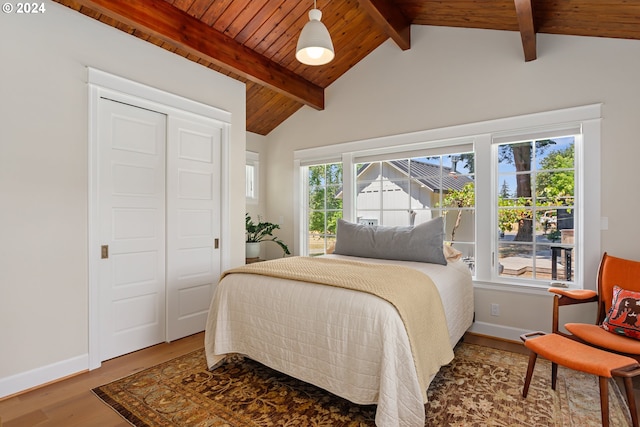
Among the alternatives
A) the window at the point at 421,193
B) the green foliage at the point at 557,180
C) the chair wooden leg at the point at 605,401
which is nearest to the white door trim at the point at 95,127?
the window at the point at 421,193

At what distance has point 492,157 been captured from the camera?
10.5ft

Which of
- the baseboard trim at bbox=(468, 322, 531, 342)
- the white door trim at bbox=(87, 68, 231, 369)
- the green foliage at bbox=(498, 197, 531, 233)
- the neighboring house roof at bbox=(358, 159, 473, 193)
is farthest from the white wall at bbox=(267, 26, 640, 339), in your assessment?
the white door trim at bbox=(87, 68, 231, 369)

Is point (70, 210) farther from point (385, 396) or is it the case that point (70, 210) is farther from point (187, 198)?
point (385, 396)

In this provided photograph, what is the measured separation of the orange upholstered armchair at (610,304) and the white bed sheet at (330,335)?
0.73 m

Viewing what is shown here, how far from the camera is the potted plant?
14.3 ft

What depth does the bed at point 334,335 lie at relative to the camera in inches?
65.2

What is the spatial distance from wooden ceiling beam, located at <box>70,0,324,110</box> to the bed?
1955 mm

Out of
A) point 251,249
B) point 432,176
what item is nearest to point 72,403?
point 251,249

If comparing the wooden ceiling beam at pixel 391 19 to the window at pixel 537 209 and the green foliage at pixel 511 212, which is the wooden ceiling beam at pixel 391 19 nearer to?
the window at pixel 537 209

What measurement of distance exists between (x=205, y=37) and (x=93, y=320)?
2.48 m

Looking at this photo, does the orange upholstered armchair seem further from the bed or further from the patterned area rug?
the bed

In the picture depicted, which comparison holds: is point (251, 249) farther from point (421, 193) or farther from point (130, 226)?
point (421, 193)

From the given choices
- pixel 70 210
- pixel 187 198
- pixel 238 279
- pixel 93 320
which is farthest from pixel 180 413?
pixel 187 198

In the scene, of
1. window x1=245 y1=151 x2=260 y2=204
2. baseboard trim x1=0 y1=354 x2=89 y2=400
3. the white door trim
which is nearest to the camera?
baseboard trim x1=0 y1=354 x2=89 y2=400
